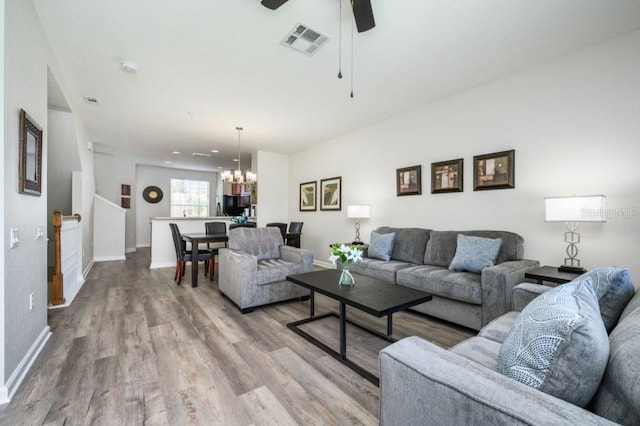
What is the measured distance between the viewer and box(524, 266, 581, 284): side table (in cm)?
232

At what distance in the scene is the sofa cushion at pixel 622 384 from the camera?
67cm

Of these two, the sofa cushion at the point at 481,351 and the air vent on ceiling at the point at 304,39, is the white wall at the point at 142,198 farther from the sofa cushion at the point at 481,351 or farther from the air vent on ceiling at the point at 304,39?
the sofa cushion at the point at 481,351

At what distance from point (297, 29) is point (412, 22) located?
39.0 inches

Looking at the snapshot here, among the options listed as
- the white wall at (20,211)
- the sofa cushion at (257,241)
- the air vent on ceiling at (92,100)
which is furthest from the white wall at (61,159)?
the sofa cushion at (257,241)

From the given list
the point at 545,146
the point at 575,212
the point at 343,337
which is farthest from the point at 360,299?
the point at 545,146

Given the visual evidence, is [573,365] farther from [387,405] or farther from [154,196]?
[154,196]

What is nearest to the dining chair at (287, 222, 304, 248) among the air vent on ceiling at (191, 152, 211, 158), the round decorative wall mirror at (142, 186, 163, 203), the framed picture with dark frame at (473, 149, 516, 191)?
the air vent on ceiling at (191, 152, 211, 158)

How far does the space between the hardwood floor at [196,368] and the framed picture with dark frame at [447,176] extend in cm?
178

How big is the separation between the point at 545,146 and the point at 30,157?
4.72m

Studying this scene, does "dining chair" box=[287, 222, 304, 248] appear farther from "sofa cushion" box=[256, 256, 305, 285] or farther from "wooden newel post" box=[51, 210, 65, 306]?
"wooden newel post" box=[51, 210, 65, 306]

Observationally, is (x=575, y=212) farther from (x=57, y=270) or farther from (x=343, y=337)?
(x=57, y=270)

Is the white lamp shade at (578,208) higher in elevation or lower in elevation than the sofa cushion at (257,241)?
higher

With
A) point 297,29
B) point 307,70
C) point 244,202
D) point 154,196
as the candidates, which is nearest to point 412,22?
point 297,29

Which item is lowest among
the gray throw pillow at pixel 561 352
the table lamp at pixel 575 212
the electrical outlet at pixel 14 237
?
the gray throw pillow at pixel 561 352
